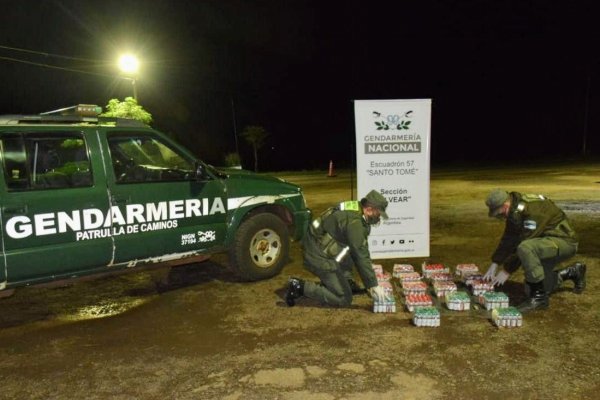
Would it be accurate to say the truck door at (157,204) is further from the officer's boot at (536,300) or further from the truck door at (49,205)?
the officer's boot at (536,300)

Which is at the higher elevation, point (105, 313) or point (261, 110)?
point (261, 110)

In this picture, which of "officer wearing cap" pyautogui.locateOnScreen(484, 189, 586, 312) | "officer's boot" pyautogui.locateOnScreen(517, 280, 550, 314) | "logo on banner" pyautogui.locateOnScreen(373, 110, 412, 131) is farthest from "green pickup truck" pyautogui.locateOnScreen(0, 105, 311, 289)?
"officer's boot" pyautogui.locateOnScreen(517, 280, 550, 314)

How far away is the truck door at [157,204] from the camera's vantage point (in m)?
5.22

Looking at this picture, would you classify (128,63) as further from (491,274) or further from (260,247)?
(491,274)

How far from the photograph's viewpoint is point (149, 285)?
21.0 feet

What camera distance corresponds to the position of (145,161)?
618 cm

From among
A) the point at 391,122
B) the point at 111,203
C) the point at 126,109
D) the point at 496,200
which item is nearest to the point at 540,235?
the point at 496,200

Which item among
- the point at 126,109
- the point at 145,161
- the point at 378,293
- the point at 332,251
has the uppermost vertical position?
the point at 126,109

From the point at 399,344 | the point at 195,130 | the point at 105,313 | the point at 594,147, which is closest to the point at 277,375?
the point at 399,344

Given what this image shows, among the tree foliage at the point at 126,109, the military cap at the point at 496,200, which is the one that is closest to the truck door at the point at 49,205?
the military cap at the point at 496,200

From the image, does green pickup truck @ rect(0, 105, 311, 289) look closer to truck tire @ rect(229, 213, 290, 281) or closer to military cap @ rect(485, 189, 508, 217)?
truck tire @ rect(229, 213, 290, 281)

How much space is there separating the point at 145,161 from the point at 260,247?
1.74 meters

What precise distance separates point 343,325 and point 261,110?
84.4m

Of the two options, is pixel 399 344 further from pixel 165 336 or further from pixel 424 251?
pixel 424 251
